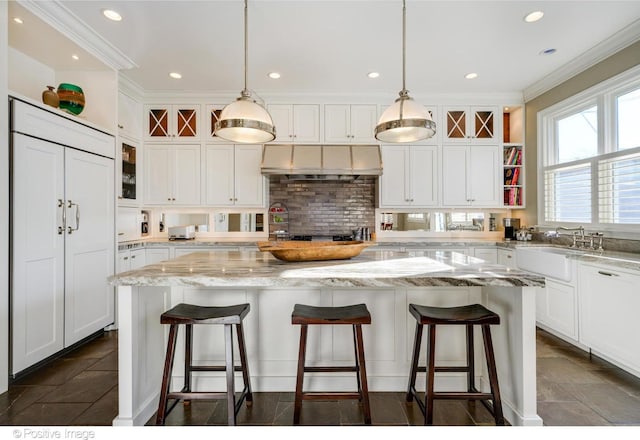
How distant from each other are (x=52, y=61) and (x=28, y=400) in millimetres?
2944

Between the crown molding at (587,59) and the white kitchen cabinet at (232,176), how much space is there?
3.56 meters

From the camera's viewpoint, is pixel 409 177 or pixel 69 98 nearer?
pixel 69 98

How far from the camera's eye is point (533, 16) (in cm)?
254

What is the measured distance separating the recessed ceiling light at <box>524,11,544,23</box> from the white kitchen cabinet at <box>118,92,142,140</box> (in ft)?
13.8

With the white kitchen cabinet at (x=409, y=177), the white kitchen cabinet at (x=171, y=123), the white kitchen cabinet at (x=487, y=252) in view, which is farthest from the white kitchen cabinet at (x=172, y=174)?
the white kitchen cabinet at (x=487, y=252)

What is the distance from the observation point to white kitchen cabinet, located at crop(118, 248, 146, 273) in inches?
134

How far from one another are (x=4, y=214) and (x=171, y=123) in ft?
8.20

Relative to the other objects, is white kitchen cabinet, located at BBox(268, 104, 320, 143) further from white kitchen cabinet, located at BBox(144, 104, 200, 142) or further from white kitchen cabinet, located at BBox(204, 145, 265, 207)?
white kitchen cabinet, located at BBox(144, 104, 200, 142)

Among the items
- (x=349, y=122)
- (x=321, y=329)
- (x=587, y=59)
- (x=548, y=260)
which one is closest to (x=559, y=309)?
(x=548, y=260)

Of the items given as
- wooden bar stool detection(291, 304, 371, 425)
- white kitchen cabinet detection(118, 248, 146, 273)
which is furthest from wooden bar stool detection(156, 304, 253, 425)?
white kitchen cabinet detection(118, 248, 146, 273)

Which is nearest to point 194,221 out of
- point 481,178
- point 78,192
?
point 78,192

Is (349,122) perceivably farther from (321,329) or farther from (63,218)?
(63,218)

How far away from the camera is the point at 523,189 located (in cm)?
423

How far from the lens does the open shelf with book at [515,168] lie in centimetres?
425
